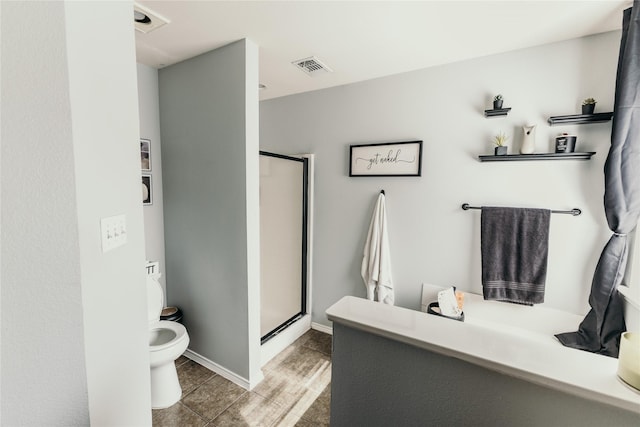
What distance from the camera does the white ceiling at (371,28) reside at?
4.77 feet

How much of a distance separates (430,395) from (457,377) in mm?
112

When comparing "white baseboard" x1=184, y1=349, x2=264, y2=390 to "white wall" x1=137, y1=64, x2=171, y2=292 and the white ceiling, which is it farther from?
the white ceiling

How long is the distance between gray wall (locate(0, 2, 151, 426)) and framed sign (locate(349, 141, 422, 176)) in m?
1.72

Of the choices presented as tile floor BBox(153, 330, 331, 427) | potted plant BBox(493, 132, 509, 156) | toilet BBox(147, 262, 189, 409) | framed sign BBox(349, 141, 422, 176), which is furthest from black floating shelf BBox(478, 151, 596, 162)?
toilet BBox(147, 262, 189, 409)

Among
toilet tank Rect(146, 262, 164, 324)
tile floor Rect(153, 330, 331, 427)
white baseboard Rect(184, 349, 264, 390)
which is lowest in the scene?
tile floor Rect(153, 330, 331, 427)

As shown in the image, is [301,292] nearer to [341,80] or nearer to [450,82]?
[341,80]

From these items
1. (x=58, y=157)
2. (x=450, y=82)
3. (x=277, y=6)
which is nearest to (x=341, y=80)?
(x=450, y=82)

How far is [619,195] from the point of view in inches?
58.8

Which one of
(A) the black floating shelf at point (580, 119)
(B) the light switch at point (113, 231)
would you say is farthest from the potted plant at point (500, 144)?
(B) the light switch at point (113, 231)

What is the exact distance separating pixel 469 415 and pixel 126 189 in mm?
1379

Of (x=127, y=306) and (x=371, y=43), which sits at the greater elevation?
(x=371, y=43)

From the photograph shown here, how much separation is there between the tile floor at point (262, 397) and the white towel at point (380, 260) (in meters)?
0.72

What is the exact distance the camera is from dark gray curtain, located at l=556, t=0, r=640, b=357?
1.43 metres

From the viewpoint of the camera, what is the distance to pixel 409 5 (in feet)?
4.76
